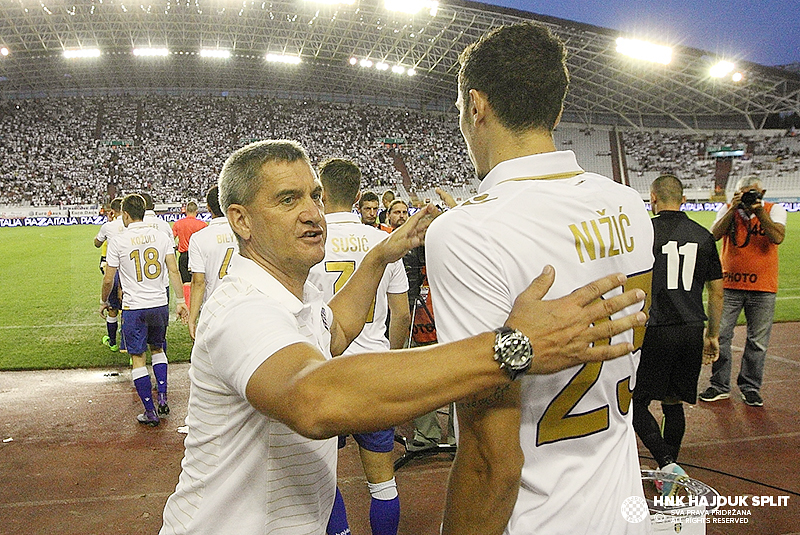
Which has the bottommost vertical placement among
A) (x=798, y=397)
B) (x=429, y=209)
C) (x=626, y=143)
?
(x=798, y=397)

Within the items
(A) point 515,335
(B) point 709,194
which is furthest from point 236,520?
(B) point 709,194

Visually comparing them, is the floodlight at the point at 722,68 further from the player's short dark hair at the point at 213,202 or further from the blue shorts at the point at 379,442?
the blue shorts at the point at 379,442

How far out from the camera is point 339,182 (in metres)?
4.24

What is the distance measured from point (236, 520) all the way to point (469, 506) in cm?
72

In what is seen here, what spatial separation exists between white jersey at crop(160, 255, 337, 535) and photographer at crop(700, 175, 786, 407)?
561 centimetres

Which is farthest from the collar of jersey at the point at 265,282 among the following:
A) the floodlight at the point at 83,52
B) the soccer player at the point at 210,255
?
the floodlight at the point at 83,52

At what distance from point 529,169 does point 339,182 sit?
2.74 m

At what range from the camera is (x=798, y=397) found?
6852mm

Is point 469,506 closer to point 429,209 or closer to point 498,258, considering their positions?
point 498,258

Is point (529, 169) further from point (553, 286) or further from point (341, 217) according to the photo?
point (341, 217)

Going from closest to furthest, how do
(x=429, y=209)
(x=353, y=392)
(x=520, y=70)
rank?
(x=353, y=392) < (x=520, y=70) < (x=429, y=209)

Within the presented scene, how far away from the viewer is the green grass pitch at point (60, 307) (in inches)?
368

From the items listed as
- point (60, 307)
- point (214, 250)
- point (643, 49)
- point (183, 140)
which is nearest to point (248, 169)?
point (214, 250)

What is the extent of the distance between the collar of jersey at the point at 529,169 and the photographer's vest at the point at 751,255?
5389mm
